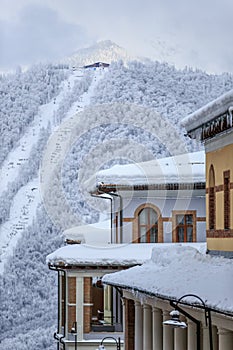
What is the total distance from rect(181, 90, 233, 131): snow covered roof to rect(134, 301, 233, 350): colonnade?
3365 millimetres

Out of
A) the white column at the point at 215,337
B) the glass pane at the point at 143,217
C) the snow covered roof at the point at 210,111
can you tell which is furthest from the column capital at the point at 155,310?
the glass pane at the point at 143,217

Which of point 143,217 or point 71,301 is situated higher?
point 143,217

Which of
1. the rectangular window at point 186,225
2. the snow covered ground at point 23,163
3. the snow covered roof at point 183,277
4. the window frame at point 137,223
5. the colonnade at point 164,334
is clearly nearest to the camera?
the snow covered roof at point 183,277

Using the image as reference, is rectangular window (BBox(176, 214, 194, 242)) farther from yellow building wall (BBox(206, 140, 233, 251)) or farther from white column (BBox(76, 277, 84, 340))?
yellow building wall (BBox(206, 140, 233, 251))

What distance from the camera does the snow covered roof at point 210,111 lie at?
17.8 meters

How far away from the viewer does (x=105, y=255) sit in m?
35.2

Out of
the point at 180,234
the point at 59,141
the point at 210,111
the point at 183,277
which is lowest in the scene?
the point at 183,277

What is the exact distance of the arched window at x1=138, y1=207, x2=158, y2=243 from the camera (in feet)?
118

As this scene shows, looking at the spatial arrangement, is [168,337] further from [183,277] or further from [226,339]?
[226,339]

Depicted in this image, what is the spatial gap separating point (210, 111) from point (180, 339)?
3770 millimetres

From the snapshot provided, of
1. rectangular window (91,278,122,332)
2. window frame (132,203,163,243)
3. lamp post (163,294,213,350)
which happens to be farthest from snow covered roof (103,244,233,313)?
rectangular window (91,278,122,332)

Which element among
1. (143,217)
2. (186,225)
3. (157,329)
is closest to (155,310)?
(157,329)

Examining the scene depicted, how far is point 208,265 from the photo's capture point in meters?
18.1

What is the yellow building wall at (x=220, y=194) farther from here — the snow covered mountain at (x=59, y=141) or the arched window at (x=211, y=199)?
the snow covered mountain at (x=59, y=141)
